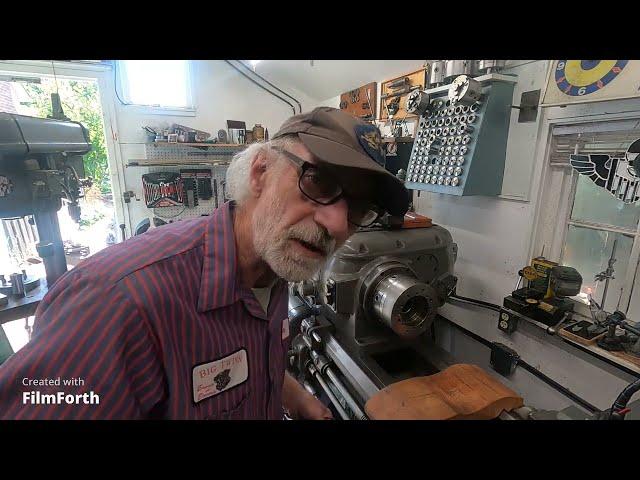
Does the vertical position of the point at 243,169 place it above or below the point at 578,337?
above

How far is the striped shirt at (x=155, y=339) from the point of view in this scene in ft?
1.80

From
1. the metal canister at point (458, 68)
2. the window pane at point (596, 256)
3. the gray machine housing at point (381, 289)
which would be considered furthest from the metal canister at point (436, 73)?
the window pane at point (596, 256)

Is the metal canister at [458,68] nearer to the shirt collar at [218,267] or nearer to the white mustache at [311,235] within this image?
the white mustache at [311,235]

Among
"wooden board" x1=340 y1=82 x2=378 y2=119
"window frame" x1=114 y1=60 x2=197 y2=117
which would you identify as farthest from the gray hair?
"window frame" x1=114 y1=60 x2=197 y2=117

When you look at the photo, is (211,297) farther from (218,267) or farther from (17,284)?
(17,284)

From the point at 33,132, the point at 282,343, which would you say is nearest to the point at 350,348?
the point at 282,343

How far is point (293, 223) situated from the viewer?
837 millimetres

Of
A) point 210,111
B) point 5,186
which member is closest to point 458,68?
point 5,186

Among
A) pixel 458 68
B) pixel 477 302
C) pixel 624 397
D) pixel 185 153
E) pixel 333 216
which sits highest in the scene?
pixel 458 68

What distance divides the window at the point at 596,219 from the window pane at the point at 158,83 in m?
3.72

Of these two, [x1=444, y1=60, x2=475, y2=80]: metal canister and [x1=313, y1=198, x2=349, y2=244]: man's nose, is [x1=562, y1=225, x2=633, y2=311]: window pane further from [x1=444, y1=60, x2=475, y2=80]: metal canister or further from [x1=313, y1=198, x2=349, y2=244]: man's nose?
[x1=313, y1=198, x2=349, y2=244]: man's nose

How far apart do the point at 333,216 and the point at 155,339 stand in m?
0.49
